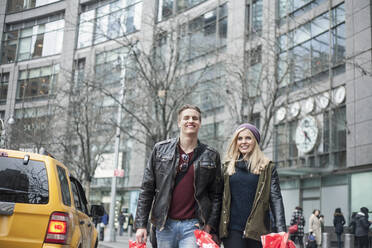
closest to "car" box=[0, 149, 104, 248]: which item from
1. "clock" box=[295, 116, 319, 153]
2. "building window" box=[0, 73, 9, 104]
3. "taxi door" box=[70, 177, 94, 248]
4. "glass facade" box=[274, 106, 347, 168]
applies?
"taxi door" box=[70, 177, 94, 248]

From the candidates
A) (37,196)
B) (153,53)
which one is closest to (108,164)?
(153,53)

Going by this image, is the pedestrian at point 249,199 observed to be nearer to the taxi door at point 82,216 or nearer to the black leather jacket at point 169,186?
the black leather jacket at point 169,186

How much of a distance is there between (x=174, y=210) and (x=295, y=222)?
44.7 feet

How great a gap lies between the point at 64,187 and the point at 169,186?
1.75 metres

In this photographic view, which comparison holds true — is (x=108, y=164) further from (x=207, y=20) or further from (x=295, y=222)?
(x=295, y=222)

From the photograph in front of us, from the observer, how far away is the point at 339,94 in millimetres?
23484

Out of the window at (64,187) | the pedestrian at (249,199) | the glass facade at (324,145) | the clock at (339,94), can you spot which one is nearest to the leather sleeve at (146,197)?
the pedestrian at (249,199)

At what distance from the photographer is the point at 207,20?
32.9 m

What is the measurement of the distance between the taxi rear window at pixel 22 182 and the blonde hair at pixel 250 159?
5.99 ft

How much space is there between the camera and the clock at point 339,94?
23172 millimetres

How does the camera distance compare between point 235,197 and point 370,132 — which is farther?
point 370,132

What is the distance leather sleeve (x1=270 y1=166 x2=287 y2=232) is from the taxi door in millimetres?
2419

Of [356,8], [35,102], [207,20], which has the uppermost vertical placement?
[207,20]

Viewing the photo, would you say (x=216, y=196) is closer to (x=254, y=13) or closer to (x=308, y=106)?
(x=308, y=106)
